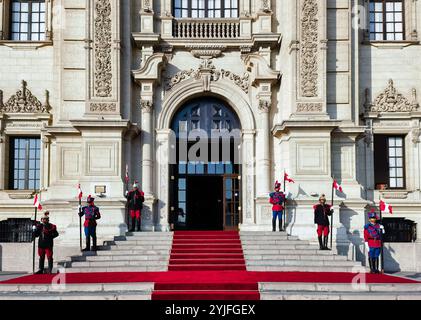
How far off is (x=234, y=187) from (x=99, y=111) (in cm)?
604

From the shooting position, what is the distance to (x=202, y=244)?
72.5 ft

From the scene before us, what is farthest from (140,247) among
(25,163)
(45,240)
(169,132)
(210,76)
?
(210,76)

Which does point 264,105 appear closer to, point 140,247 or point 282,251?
point 282,251

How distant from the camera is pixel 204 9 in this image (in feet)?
86.0

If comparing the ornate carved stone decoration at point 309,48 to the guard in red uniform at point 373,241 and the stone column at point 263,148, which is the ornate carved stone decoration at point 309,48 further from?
the guard in red uniform at point 373,241

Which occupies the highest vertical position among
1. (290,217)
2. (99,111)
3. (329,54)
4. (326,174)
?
(329,54)

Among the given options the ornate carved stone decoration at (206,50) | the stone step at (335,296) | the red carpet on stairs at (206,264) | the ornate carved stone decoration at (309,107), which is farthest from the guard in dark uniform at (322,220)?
the ornate carved stone decoration at (206,50)

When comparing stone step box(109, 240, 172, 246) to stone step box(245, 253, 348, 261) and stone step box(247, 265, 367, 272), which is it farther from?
stone step box(247, 265, 367, 272)

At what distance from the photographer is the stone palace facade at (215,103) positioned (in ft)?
78.4

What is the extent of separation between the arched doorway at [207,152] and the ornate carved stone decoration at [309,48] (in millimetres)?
3299

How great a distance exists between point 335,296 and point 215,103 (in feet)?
40.0

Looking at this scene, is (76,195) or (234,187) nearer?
(76,195)
